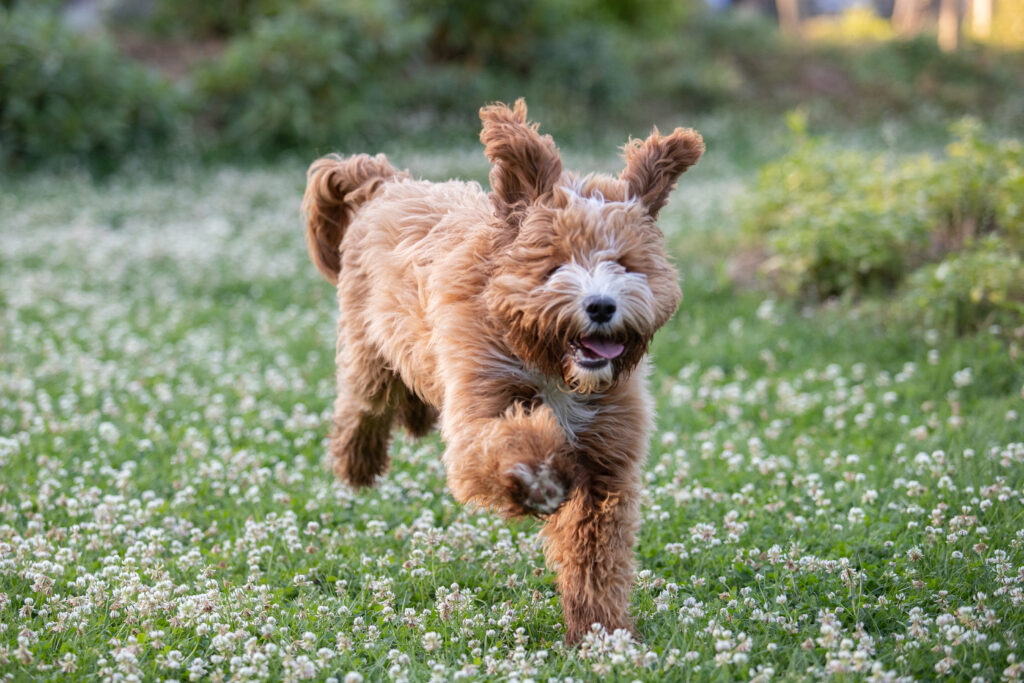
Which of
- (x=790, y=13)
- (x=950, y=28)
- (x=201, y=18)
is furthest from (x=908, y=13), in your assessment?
(x=201, y=18)

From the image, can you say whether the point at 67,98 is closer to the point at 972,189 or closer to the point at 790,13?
the point at 972,189

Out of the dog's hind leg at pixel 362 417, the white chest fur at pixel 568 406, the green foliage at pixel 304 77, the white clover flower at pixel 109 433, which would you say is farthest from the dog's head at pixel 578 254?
the green foliage at pixel 304 77

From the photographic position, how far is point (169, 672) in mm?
3631

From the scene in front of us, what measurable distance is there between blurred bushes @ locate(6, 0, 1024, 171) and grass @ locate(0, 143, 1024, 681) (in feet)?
30.4

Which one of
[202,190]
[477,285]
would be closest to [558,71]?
[202,190]

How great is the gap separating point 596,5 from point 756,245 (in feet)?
56.8

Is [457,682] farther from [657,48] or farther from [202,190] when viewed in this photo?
[657,48]

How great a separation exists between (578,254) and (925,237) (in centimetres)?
560

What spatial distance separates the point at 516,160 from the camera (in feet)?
13.0

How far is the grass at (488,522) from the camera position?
12.2ft

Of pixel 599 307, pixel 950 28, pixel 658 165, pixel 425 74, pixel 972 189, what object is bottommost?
pixel 950 28

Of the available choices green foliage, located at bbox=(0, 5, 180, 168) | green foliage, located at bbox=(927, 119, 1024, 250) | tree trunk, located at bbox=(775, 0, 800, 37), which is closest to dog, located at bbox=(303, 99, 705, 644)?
green foliage, located at bbox=(927, 119, 1024, 250)

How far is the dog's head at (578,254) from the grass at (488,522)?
3.58 ft

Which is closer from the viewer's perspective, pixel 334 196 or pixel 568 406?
pixel 568 406
